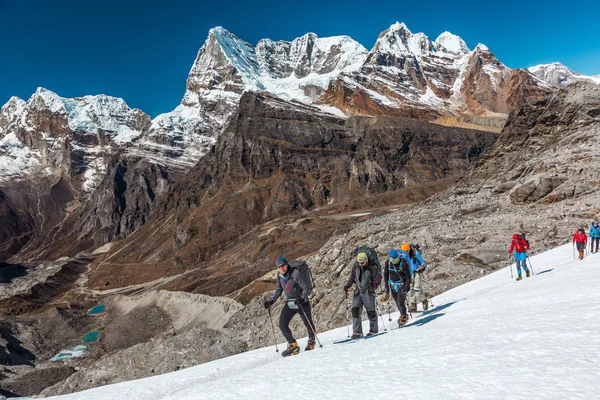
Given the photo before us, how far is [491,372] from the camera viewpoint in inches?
247

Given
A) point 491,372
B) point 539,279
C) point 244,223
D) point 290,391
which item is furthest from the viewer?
point 244,223

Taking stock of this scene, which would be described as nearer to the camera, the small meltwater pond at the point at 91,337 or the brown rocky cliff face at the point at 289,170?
the small meltwater pond at the point at 91,337

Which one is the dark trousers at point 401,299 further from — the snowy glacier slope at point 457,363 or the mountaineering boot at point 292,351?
the mountaineering boot at point 292,351

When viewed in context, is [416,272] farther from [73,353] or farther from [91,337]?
[91,337]

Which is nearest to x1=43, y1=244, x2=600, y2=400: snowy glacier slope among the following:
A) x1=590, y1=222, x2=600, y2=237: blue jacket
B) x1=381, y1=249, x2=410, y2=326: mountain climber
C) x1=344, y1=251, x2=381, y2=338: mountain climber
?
x1=381, y1=249, x2=410, y2=326: mountain climber

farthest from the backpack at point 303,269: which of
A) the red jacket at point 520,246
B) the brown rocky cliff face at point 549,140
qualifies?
the brown rocky cliff face at point 549,140

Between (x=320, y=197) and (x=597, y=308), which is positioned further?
(x=320, y=197)

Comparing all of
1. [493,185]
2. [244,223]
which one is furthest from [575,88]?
[244,223]

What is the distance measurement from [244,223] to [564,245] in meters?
128

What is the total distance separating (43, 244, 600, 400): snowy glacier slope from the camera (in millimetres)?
5848

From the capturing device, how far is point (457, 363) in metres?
7.01

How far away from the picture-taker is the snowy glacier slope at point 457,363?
5848mm

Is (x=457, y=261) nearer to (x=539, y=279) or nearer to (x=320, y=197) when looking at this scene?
(x=539, y=279)

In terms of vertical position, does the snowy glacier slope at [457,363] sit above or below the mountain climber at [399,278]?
below
